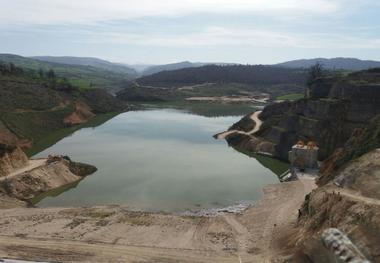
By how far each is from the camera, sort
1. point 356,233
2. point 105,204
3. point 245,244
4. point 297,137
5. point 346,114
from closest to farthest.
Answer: point 356,233 → point 245,244 → point 105,204 → point 346,114 → point 297,137

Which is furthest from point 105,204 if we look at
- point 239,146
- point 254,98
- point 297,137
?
point 254,98

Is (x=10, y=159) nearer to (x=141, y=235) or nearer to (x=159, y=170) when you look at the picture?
(x=159, y=170)

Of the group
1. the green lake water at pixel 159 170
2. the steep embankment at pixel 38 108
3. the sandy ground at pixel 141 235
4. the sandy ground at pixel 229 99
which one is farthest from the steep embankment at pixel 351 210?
the sandy ground at pixel 229 99

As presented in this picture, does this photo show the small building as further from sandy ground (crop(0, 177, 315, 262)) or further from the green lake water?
sandy ground (crop(0, 177, 315, 262))

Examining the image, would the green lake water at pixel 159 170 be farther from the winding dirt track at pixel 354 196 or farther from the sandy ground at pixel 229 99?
the sandy ground at pixel 229 99

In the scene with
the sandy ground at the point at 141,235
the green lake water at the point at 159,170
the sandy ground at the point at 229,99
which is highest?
the sandy ground at the point at 229,99

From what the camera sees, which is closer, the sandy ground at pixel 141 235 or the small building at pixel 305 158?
the sandy ground at pixel 141 235

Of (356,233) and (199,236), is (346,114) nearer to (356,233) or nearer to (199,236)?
(199,236)

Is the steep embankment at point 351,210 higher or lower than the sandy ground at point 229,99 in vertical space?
higher
